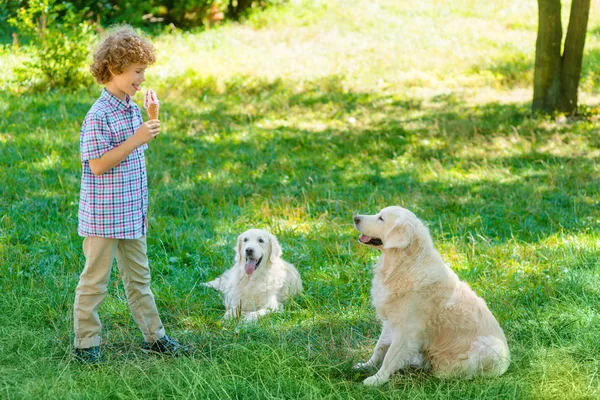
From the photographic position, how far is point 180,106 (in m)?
11.5

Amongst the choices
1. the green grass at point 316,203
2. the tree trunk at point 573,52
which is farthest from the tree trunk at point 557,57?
the green grass at point 316,203

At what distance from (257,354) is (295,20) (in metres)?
14.6

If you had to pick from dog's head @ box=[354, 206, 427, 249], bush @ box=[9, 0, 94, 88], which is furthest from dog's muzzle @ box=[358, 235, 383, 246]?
bush @ box=[9, 0, 94, 88]

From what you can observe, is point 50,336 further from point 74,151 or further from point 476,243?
point 74,151

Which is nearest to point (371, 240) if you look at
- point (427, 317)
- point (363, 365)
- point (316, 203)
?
point (427, 317)

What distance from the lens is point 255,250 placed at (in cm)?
558

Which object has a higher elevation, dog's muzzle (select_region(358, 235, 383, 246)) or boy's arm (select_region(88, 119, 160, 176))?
boy's arm (select_region(88, 119, 160, 176))

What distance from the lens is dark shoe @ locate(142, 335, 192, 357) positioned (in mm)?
4398

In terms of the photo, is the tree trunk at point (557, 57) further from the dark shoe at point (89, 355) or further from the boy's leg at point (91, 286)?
the dark shoe at point (89, 355)

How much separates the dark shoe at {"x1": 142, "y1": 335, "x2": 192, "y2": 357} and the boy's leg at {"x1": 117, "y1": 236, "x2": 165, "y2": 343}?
30 millimetres

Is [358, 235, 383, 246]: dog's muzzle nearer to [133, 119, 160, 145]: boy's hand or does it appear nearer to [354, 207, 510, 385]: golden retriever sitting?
[354, 207, 510, 385]: golden retriever sitting

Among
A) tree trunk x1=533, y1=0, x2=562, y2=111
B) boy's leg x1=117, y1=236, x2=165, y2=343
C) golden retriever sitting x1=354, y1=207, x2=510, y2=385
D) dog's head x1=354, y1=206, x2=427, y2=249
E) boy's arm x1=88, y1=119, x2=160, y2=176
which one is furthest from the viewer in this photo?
tree trunk x1=533, y1=0, x2=562, y2=111

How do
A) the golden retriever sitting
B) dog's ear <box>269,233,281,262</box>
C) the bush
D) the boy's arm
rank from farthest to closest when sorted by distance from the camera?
the bush → dog's ear <box>269,233,281,262</box> → the golden retriever sitting → the boy's arm

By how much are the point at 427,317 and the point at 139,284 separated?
179 centimetres
